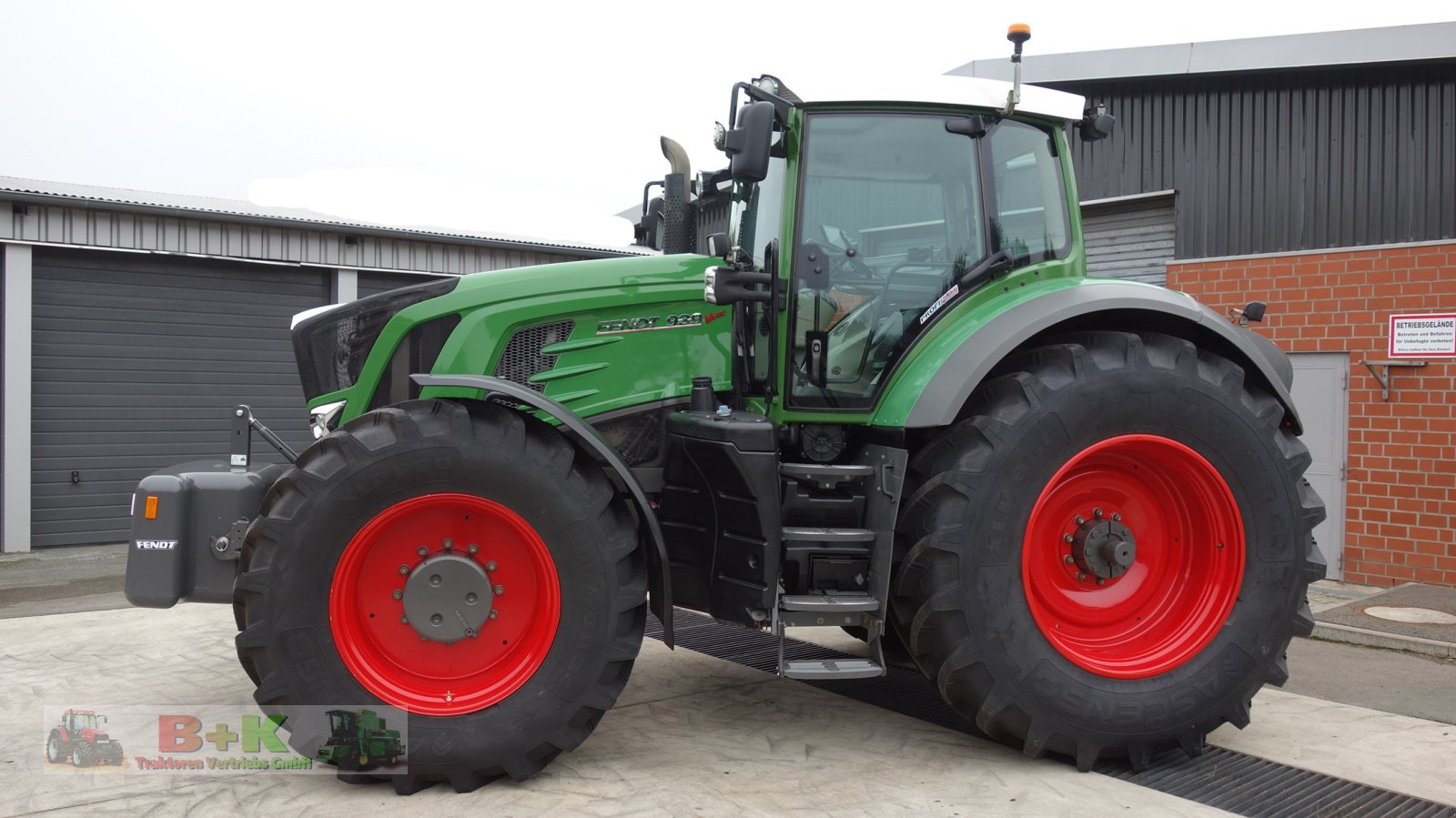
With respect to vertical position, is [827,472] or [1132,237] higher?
[1132,237]

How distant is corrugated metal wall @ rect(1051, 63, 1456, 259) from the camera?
8.03 metres

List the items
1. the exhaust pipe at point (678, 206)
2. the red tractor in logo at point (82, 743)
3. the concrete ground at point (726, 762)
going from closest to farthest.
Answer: the concrete ground at point (726, 762)
the red tractor in logo at point (82, 743)
the exhaust pipe at point (678, 206)

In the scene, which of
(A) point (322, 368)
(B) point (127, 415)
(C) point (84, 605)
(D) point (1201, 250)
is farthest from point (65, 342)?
(D) point (1201, 250)

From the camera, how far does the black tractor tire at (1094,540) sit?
3.75 metres

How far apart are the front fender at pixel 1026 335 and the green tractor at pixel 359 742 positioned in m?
2.08

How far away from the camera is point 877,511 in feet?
13.0

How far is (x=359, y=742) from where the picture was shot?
3480 millimetres

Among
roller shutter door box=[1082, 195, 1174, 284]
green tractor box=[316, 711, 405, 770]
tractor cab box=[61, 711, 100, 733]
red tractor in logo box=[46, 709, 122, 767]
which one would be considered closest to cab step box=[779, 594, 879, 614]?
green tractor box=[316, 711, 405, 770]

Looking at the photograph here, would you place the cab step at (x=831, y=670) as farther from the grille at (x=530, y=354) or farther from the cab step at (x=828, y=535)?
the grille at (x=530, y=354)

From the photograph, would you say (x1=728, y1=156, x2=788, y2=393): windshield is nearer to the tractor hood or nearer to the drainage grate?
the tractor hood

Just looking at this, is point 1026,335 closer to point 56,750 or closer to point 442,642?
point 442,642

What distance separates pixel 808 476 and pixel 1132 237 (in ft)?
22.3

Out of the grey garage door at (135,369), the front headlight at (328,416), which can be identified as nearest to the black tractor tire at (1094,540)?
the front headlight at (328,416)

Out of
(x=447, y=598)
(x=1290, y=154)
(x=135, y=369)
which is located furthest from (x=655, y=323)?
(x=135, y=369)
